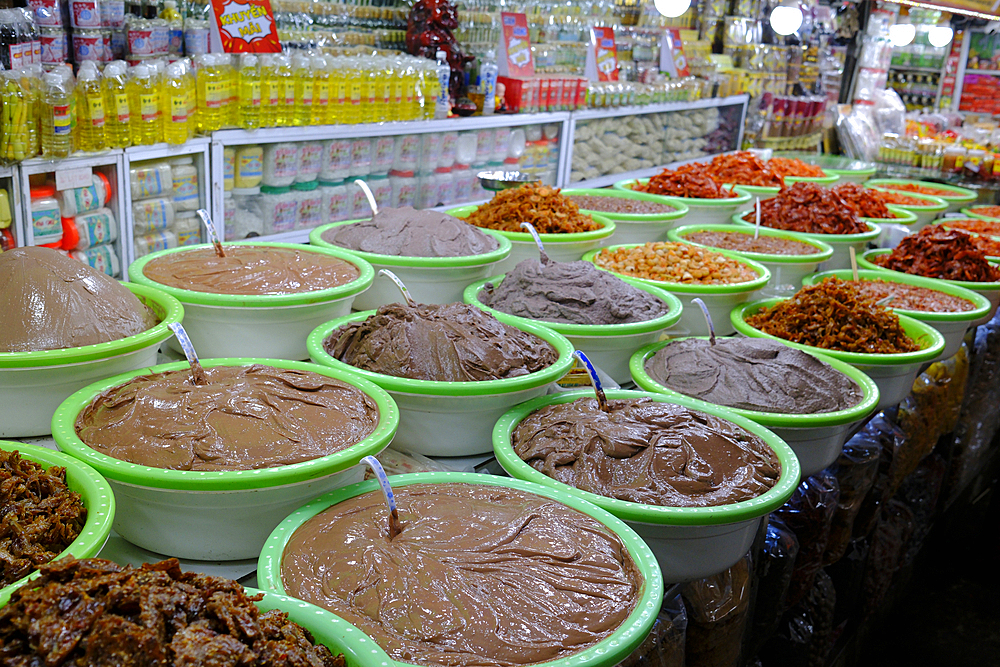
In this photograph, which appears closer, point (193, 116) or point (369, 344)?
point (369, 344)

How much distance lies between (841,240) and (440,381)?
2.18 metres

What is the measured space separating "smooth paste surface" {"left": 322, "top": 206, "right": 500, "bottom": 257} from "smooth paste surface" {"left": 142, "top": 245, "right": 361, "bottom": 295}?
0.18 meters

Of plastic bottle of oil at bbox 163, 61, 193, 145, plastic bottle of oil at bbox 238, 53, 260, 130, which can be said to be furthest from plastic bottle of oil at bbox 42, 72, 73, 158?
plastic bottle of oil at bbox 238, 53, 260, 130

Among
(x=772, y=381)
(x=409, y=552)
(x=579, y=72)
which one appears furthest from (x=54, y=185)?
(x=579, y=72)

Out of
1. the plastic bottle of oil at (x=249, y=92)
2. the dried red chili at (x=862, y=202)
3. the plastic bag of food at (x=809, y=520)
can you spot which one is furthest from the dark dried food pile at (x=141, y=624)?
the dried red chili at (x=862, y=202)

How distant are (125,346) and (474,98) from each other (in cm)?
285

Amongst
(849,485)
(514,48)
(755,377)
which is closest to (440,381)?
(755,377)

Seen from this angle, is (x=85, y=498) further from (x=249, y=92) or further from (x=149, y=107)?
(x=249, y=92)

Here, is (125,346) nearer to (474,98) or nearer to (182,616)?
(182,616)

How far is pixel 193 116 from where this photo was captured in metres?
2.71

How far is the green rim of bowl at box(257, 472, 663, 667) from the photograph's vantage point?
0.90m

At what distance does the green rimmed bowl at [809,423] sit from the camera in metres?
1.63

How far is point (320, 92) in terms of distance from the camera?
9.84 ft

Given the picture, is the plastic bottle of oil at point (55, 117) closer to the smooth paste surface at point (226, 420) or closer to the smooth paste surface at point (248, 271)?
the smooth paste surface at point (248, 271)
